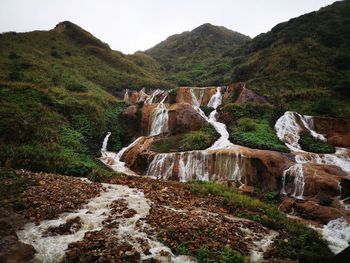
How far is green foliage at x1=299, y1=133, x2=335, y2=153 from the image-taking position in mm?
19969

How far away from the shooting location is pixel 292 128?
77.3 feet

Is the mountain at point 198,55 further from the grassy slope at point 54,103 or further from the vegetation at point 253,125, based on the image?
the vegetation at point 253,125

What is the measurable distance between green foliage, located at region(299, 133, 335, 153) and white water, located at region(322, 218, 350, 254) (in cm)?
945

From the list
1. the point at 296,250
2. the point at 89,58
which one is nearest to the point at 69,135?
the point at 296,250

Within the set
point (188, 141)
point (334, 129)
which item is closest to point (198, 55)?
point (334, 129)

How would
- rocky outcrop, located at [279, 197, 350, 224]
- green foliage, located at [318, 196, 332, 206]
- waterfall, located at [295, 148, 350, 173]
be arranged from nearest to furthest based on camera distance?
rocky outcrop, located at [279, 197, 350, 224]
green foliage, located at [318, 196, 332, 206]
waterfall, located at [295, 148, 350, 173]

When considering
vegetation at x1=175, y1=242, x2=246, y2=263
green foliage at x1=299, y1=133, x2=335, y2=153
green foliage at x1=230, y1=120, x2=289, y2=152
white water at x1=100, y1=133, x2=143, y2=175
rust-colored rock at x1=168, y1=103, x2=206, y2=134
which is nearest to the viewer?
vegetation at x1=175, y1=242, x2=246, y2=263

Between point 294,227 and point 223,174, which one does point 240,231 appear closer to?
point 294,227

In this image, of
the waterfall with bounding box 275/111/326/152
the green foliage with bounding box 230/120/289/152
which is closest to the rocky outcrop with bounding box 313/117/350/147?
the waterfall with bounding box 275/111/326/152

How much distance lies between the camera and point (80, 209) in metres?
10.2

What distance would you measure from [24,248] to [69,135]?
14.3 metres

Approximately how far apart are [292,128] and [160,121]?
36.9 ft

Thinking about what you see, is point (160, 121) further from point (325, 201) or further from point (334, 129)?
point (325, 201)

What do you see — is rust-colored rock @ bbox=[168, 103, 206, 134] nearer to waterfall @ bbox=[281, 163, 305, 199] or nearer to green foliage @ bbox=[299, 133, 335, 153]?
green foliage @ bbox=[299, 133, 335, 153]
